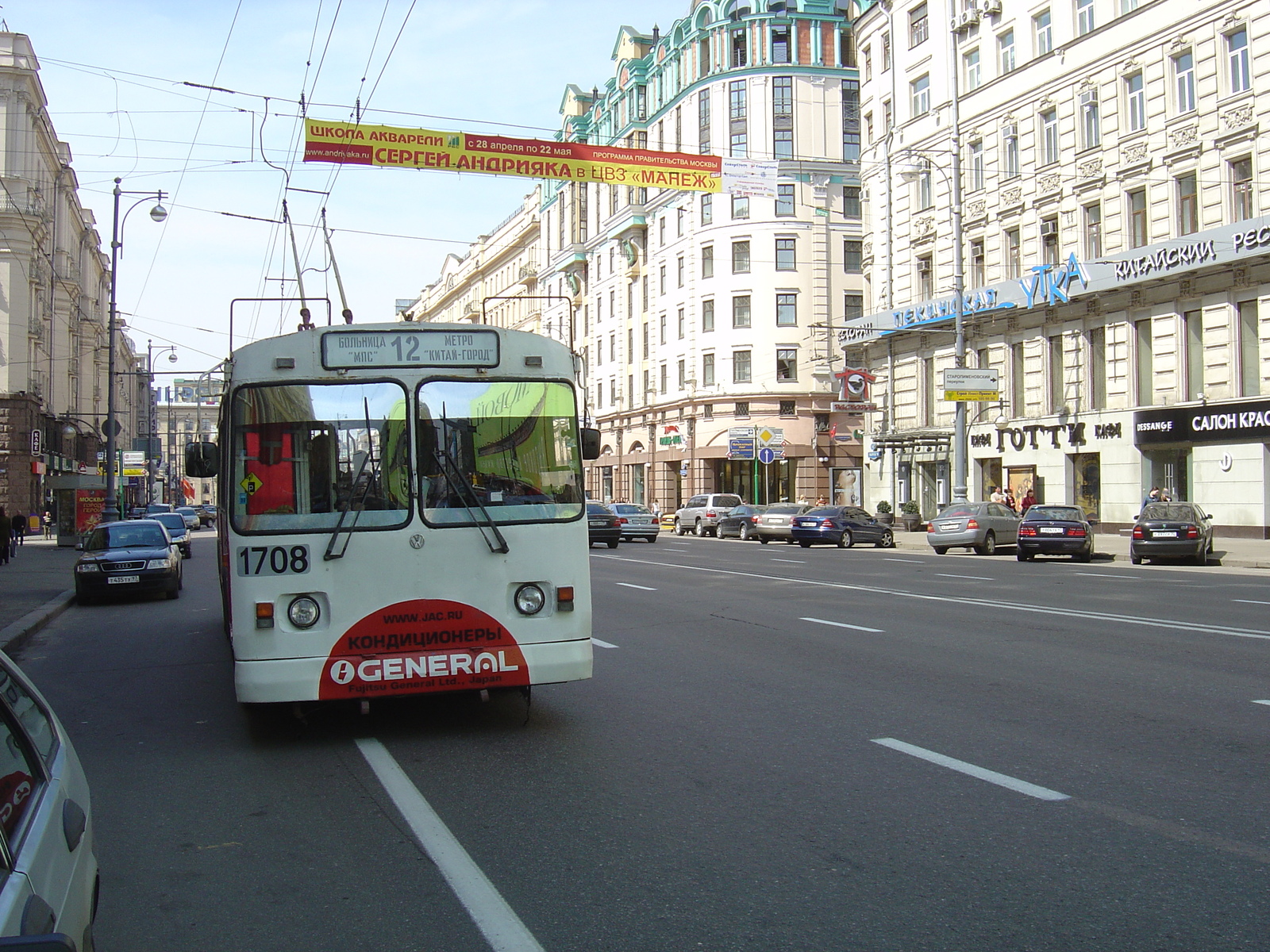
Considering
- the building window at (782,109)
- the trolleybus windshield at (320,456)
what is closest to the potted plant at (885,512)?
the building window at (782,109)

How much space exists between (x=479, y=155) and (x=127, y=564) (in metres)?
9.07

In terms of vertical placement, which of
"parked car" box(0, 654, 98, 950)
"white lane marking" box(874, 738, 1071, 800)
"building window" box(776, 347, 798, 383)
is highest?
"building window" box(776, 347, 798, 383)

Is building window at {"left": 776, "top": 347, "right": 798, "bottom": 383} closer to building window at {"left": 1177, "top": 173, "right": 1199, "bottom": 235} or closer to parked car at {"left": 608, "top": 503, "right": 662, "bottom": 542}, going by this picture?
parked car at {"left": 608, "top": 503, "right": 662, "bottom": 542}

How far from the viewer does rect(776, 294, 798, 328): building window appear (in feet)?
192

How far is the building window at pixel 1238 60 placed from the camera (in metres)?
30.6

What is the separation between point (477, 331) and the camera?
7.35 meters

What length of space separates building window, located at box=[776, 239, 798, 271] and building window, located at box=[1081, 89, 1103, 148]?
75.2 feet

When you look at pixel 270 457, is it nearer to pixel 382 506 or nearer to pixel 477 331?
pixel 382 506

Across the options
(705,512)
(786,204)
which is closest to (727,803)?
(705,512)

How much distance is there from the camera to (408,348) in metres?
7.24

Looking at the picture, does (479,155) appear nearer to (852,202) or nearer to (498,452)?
(498,452)

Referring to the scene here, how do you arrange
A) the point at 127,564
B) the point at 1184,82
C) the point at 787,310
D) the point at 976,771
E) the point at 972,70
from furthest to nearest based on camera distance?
the point at 787,310
the point at 972,70
the point at 1184,82
the point at 127,564
the point at 976,771

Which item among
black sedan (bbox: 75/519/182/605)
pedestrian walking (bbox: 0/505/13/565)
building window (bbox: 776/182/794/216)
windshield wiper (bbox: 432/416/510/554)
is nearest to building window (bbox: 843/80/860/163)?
building window (bbox: 776/182/794/216)

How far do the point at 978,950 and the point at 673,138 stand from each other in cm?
6190
